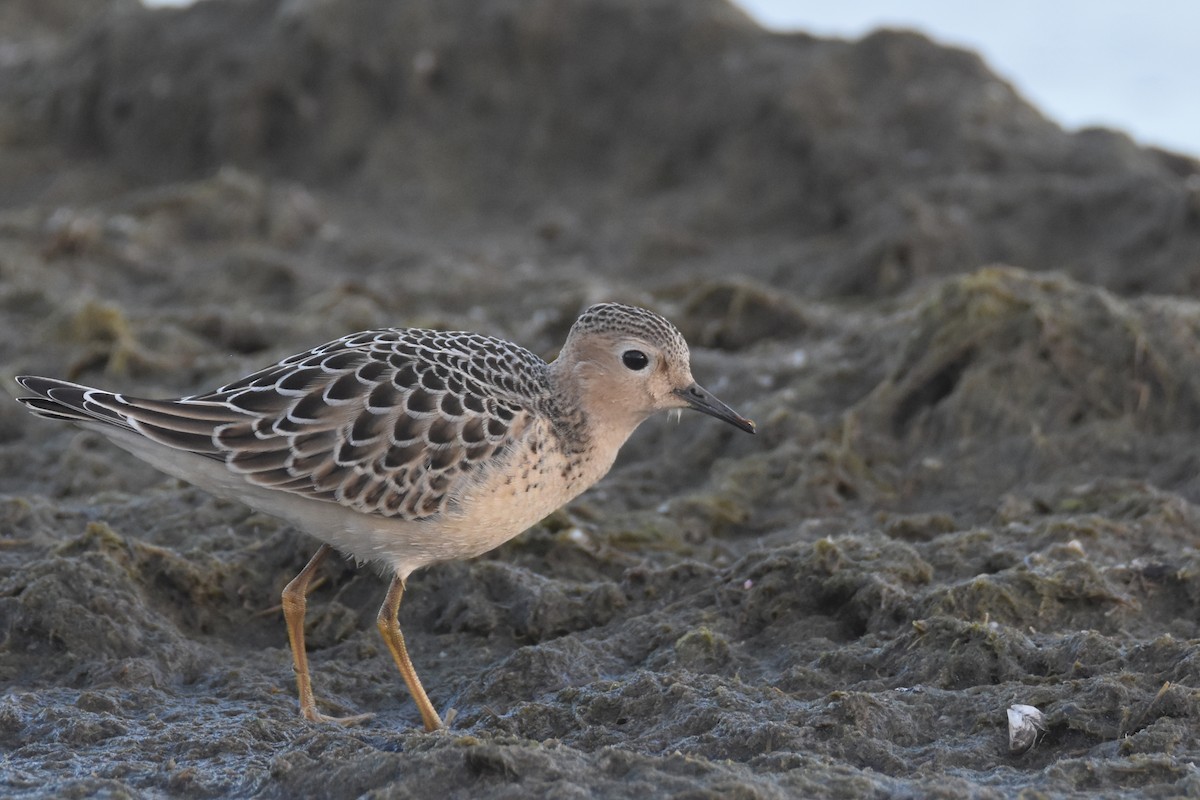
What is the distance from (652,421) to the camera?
345 inches

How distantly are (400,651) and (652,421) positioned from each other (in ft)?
10.6

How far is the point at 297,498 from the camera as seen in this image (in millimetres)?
5863

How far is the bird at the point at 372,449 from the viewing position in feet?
19.0

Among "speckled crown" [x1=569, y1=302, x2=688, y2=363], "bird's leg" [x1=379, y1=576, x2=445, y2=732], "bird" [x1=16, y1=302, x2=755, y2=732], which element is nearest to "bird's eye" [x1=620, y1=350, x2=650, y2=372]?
"speckled crown" [x1=569, y1=302, x2=688, y2=363]

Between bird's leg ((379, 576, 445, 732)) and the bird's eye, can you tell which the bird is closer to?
bird's leg ((379, 576, 445, 732))

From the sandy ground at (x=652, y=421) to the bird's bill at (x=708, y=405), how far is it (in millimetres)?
642

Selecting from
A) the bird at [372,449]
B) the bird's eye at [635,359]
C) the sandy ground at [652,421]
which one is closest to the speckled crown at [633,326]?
the bird's eye at [635,359]


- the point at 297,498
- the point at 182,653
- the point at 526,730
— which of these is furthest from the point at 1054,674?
the point at 182,653

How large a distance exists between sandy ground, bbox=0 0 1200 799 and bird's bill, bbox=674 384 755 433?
642 mm

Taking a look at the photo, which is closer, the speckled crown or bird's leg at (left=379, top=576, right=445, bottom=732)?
bird's leg at (left=379, top=576, right=445, bottom=732)

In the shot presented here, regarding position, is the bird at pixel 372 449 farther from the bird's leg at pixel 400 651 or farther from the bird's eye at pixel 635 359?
the bird's eye at pixel 635 359

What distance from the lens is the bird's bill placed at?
6488 mm

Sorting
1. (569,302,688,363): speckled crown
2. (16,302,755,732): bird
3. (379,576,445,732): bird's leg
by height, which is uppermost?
(569,302,688,363): speckled crown

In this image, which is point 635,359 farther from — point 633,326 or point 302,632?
point 302,632
